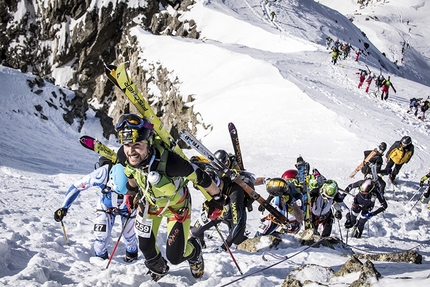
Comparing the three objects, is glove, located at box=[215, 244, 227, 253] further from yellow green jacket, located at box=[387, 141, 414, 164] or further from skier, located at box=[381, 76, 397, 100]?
skier, located at box=[381, 76, 397, 100]

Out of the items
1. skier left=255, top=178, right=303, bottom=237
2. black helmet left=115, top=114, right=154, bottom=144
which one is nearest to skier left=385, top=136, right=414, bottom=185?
skier left=255, top=178, right=303, bottom=237

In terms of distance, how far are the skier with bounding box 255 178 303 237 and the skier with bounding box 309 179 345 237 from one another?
88 centimetres

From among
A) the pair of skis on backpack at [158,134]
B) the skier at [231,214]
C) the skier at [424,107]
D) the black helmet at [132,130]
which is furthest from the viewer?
the skier at [424,107]

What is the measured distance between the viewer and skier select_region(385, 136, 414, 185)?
42.4 ft

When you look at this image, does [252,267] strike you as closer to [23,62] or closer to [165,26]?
[165,26]

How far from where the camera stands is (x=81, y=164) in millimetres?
18500

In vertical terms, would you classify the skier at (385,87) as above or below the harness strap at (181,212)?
above

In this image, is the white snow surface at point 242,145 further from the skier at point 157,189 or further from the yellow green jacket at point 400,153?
the yellow green jacket at point 400,153

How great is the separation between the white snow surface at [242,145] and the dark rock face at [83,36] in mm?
6588

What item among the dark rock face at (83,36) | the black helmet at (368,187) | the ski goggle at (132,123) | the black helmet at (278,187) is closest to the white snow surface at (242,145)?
the black helmet at (278,187)

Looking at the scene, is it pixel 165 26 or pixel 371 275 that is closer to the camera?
pixel 371 275

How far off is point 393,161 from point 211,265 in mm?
10290

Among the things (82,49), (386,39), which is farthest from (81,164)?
(386,39)

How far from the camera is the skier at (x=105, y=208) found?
576cm
